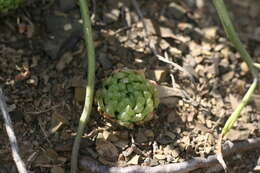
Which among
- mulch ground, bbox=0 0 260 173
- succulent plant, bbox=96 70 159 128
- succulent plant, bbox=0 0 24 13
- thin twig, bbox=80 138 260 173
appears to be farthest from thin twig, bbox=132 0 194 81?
succulent plant, bbox=0 0 24 13

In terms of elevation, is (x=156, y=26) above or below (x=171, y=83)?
above

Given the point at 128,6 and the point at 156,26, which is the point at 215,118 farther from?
the point at 128,6

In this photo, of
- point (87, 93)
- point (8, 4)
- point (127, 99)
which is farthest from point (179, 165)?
point (8, 4)

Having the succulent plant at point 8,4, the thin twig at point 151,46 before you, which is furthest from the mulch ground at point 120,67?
the succulent plant at point 8,4

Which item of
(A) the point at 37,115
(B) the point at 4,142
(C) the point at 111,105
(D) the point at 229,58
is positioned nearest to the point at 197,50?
(D) the point at 229,58

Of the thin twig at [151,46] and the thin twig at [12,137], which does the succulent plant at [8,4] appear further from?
the thin twig at [151,46]
